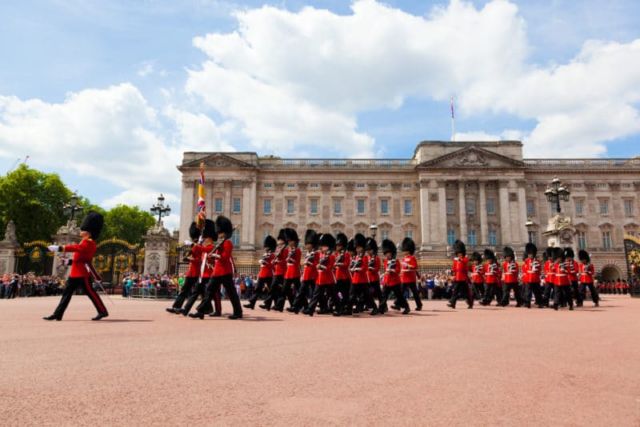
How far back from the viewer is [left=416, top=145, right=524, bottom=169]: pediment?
53688 mm

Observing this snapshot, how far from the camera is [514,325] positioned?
9.45m

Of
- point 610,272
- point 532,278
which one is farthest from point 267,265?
point 610,272

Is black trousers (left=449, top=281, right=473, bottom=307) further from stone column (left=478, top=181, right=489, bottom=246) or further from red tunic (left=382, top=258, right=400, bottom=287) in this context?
stone column (left=478, top=181, right=489, bottom=246)

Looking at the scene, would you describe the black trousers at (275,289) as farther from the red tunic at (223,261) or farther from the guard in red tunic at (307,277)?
the red tunic at (223,261)

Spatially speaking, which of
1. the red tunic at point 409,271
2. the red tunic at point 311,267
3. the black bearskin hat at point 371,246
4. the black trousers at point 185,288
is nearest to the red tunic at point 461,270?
the red tunic at point 409,271

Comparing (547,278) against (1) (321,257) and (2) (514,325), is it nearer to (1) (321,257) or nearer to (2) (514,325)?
(2) (514,325)

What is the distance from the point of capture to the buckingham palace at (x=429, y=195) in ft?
175

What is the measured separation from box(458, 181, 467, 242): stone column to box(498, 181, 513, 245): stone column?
13.5ft

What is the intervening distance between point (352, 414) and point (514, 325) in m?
7.17

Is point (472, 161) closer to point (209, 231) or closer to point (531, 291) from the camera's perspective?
point (531, 291)

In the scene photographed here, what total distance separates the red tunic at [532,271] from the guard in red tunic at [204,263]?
10576 millimetres

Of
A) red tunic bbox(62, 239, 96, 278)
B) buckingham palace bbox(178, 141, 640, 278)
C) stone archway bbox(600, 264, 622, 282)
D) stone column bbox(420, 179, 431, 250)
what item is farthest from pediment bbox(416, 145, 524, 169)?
red tunic bbox(62, 239, 96, 278)

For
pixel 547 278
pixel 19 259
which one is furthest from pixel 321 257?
pixel 19 259

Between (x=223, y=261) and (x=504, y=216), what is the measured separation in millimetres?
48601
